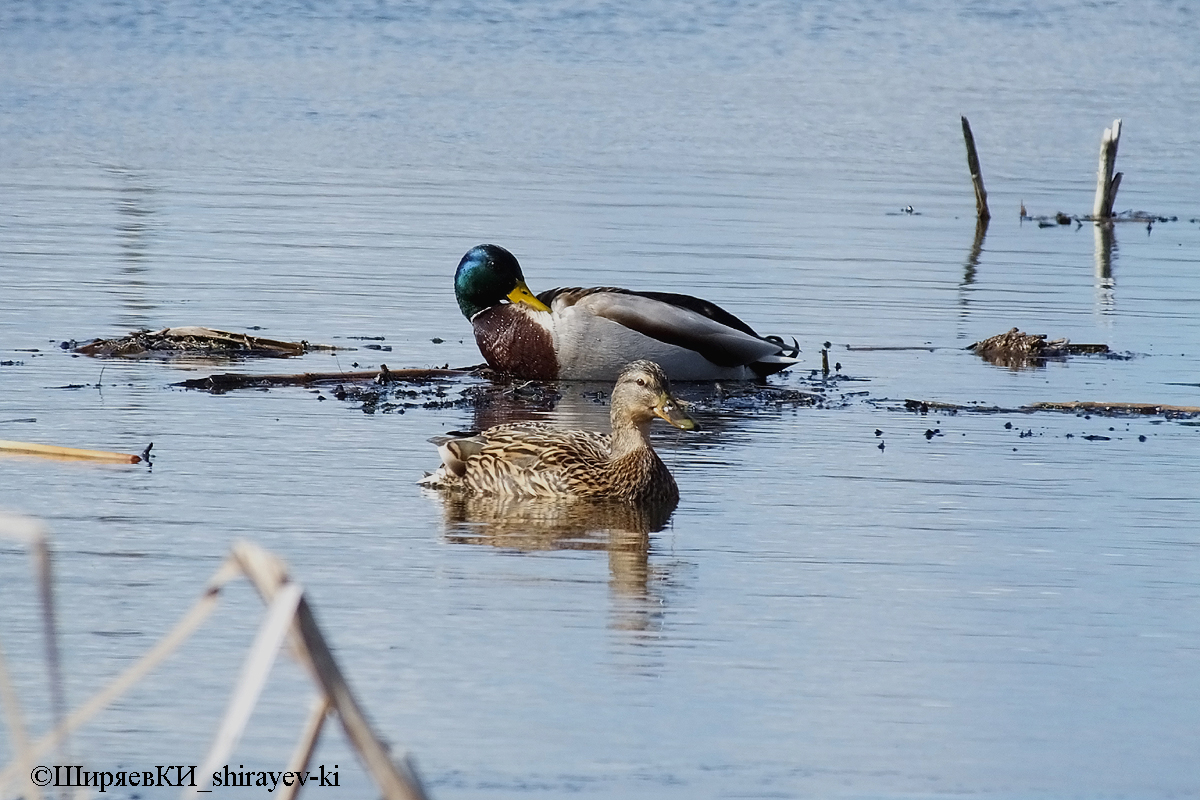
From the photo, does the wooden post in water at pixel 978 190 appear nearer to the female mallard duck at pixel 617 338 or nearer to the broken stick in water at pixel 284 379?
the female mallard duck at pixel 617 338

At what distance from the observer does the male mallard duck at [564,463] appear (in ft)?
29.6

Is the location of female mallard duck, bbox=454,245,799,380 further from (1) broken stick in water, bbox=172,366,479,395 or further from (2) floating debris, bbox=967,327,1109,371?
(2) floating debris, bbox=967,327,1109,371

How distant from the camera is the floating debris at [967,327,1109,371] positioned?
12.8 meters

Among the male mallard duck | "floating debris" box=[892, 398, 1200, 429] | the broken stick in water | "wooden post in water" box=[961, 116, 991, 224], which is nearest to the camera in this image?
the male mallard duck

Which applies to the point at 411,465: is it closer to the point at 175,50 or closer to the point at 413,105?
the point at 413,105

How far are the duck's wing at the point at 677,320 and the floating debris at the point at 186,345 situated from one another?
1.63 metres

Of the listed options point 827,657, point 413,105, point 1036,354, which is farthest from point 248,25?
point 827,657

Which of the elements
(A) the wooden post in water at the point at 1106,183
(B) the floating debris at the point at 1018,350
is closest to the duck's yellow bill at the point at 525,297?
(B) the floating debris at the point at 1018,350

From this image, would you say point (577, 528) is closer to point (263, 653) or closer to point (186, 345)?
point (186, 345)

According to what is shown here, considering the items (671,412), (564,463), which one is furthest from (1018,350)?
(564,463)

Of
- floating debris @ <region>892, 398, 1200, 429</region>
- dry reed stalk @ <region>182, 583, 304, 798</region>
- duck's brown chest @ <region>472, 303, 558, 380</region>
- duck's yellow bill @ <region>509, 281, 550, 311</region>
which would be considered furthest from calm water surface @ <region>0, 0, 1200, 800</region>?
dry reed stalk @ <region>182, 583, 304, 798</region>

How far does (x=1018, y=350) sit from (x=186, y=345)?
4794 millimetres

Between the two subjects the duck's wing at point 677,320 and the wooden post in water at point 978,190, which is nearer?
the duck's wing at point 677,320

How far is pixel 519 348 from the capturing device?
1247cm
